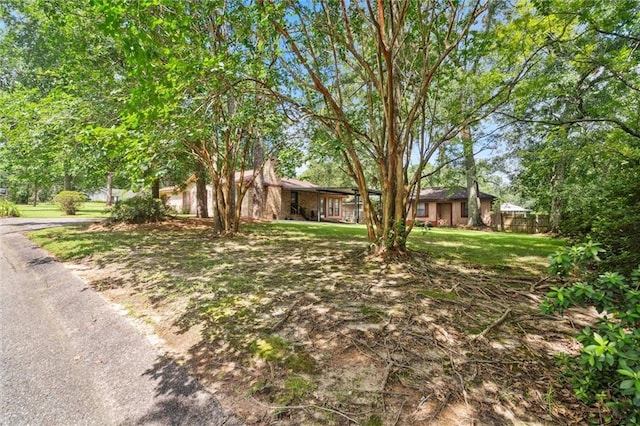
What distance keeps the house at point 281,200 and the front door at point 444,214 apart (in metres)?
8.86

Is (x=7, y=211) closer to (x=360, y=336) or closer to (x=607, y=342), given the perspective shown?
(x=360, y=336)

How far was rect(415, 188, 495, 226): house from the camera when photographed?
27031 mm

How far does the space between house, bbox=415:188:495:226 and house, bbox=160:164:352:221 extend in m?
8.06

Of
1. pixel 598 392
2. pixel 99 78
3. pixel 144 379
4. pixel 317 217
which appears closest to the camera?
pixel 598 392

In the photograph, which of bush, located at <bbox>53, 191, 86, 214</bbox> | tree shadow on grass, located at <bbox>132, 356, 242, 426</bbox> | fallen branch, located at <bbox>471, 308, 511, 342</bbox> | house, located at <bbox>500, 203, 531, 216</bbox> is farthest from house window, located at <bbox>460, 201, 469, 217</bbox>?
bush, located at <bbox>53, 191, 86, 214</bbox>

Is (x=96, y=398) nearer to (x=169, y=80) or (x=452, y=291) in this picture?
(x=169, y=80)

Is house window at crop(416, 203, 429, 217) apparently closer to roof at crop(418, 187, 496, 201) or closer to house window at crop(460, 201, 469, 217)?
roof at crop(418, 187, 496, 201)

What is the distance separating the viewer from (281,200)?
2402cm

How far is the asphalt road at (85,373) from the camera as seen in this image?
2299 mm

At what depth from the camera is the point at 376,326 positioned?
360cm

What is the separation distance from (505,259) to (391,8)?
21.4 feet

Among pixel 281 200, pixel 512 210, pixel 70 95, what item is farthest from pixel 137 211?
pixel 512 210

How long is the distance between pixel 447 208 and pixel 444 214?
2.05ft

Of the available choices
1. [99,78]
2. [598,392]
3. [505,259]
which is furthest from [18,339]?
[505,259]
